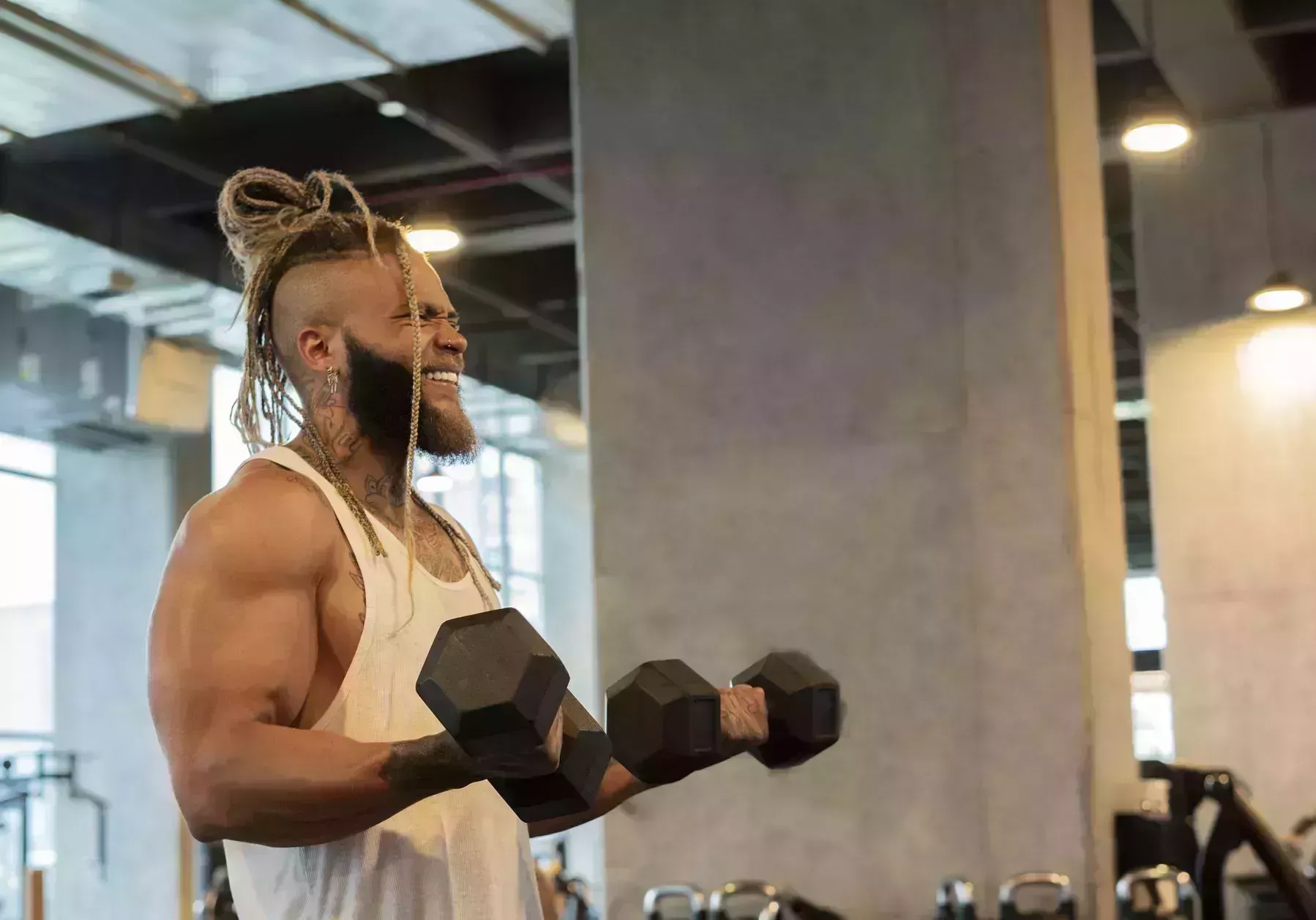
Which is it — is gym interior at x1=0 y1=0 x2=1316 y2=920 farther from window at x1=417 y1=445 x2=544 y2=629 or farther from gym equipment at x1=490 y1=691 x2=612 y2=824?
window at x1=417 y1=445 x2=544 y2=629

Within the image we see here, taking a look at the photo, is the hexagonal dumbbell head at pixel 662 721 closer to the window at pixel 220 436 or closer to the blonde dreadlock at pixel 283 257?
the blonde dreadlock at pixel 283 257

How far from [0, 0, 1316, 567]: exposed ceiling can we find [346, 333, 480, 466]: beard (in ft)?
10.6

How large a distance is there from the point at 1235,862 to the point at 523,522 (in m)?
4.49

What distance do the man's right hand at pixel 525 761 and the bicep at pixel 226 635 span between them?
352mm

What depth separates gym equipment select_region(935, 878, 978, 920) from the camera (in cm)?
354

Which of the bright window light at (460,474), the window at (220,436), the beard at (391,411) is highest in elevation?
the window at (220,436)

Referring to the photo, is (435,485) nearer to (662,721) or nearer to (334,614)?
(334,614)

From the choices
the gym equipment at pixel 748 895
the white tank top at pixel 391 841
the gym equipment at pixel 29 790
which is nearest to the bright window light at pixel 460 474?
the gym equipment at pixel 29 790

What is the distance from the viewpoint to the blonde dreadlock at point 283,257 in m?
1.83

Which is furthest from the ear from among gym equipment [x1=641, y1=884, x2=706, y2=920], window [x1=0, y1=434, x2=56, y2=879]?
window [x1=0, y1=434, x2=56, y2=879]

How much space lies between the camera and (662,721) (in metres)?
1.45

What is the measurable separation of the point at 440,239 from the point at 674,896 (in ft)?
16.2

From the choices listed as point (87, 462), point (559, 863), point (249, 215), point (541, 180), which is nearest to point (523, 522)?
point (541, 180)

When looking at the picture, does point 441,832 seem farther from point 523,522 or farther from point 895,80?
point 523,522
